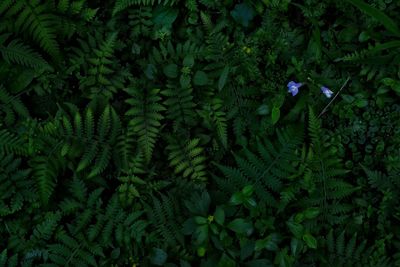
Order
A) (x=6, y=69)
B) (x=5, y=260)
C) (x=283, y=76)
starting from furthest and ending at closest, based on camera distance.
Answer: (x=283, y=76)
(x=6, y=69)
(x=5, y=260)

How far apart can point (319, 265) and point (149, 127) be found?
1796 mm

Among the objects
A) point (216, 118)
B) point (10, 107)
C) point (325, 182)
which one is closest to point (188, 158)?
point (216, 118)

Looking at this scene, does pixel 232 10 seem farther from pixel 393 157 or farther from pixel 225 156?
pixel 393 157

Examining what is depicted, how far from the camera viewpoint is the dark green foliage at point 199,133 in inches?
145

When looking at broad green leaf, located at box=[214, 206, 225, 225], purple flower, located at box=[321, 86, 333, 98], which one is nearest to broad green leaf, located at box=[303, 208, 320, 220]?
broad green leaf, located at box=[214, 206, 225, 225]

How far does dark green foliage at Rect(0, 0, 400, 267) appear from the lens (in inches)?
145

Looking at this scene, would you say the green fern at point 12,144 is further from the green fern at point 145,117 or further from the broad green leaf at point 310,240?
the broad green leaf at point 310,240

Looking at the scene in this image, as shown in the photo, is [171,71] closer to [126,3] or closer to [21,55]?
[126,3]

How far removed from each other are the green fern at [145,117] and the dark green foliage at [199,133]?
0.01 metres

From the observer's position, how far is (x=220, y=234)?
3.62m

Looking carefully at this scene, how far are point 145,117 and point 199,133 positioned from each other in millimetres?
500

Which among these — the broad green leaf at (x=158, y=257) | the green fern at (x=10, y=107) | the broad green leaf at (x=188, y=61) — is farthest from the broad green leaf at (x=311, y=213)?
the green fern at (x=10, y=107)

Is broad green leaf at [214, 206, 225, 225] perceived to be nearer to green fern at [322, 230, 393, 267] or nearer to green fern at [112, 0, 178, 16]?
green fern at [322, 230, 393, 267]

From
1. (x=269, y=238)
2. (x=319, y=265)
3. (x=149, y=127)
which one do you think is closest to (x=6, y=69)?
(x=149, y=127)
